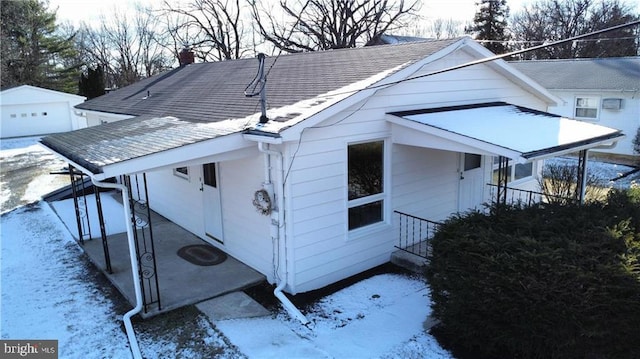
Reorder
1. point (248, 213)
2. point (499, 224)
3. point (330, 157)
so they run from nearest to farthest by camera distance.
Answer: point (499, 224)
point (330, 157)
point (248, 213)

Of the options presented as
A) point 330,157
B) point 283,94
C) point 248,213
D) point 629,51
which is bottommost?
point 248,213

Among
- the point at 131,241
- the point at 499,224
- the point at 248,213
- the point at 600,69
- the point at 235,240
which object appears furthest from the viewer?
the point at 600,69

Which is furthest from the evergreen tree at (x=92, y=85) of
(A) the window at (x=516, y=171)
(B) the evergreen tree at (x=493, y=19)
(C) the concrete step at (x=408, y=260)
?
A: (B) the evergreen tree at (x=493, y=19)

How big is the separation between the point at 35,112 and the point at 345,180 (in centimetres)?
3045

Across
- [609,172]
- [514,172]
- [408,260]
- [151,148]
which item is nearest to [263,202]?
[151,148]

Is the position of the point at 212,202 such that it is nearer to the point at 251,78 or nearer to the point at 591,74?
the point at 251,78

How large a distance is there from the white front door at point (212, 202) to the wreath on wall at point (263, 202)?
156cm

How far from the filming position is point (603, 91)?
19.1m

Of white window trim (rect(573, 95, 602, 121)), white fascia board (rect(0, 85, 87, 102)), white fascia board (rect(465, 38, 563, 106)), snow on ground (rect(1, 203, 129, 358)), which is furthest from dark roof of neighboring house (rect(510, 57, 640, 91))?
white fascia board (rect(0, 85, 87, 102))

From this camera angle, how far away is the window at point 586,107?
1978cm

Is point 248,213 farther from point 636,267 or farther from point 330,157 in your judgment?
point 636,267

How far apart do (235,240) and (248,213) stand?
2.73ft

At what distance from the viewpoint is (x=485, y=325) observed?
488 cm

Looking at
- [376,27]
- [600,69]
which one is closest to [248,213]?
[600,69]
